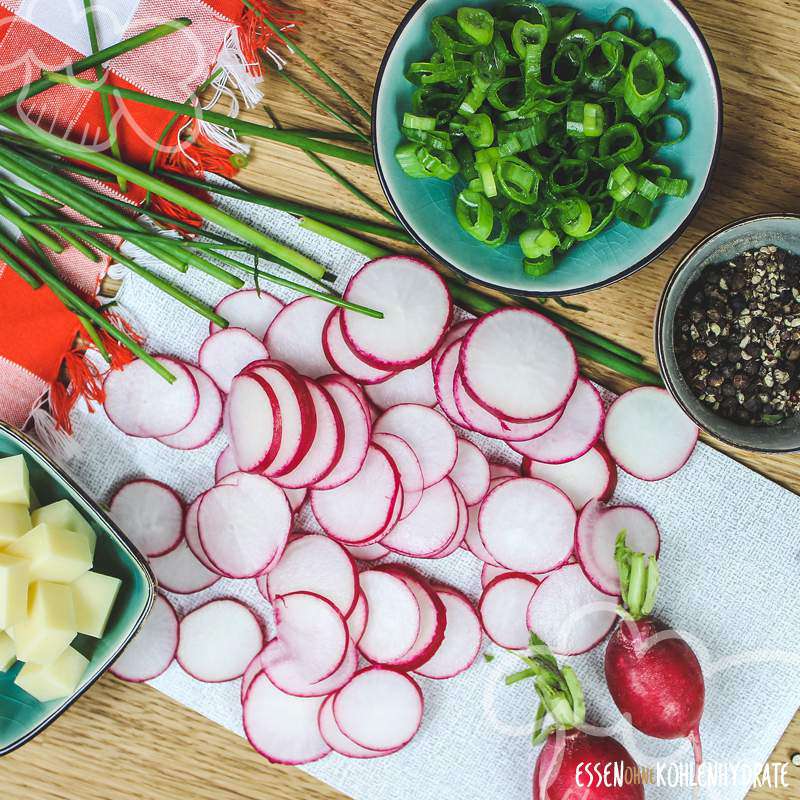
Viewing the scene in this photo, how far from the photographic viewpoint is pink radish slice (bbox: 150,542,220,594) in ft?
3.84

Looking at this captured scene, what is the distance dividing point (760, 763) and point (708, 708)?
107mm

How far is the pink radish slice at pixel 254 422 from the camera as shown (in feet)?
3.42

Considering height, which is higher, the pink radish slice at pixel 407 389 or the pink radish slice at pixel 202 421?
the pink radish slice at pixel 407 389

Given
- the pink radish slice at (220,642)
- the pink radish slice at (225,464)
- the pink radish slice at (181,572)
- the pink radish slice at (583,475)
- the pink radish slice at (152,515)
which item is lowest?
the pink radish slice at (220,642)

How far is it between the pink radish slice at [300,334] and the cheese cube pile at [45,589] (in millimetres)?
382

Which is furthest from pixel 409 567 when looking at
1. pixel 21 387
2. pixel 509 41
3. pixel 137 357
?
pixel 509 41

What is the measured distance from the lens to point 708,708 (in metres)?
1.13

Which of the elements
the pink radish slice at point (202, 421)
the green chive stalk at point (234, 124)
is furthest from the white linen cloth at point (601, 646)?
the green chive stalk at point (234, 124)

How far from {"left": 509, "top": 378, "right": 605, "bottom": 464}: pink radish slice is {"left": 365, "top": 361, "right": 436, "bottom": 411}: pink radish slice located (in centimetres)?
18

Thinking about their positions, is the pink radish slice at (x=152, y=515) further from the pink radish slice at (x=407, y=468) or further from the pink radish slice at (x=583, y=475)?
the pink radish slice at (x=583, y=475)

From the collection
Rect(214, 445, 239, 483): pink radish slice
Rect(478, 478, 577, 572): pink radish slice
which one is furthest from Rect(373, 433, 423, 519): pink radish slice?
Rect(214, 445, 239, 483): pink radish slice

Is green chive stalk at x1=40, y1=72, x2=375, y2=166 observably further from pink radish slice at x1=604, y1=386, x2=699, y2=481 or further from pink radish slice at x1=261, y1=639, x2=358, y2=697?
pink radish slice at x1=261, y1=639, x2=358, y2=697

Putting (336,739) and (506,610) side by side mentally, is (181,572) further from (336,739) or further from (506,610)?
(506,610)

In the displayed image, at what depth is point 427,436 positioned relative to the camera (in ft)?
3.71
